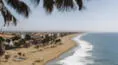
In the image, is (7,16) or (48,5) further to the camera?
(7,16)

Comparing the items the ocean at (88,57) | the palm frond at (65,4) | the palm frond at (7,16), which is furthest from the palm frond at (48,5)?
the ocean at (88,57)

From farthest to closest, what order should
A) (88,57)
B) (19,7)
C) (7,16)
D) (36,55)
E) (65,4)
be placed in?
(88,57) < (36,55) < (7,16) < (19,7) < (65,4)

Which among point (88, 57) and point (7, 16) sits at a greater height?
point (7, 16)

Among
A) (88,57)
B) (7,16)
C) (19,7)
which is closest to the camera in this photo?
(19,7)

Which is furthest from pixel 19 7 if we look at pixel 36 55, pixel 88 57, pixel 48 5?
pixel 88 57

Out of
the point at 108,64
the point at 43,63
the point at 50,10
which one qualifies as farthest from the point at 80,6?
the point at 108,64

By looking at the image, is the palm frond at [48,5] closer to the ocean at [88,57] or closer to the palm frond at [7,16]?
the palm frond at [7,16]

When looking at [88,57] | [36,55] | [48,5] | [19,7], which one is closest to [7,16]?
[19,7]

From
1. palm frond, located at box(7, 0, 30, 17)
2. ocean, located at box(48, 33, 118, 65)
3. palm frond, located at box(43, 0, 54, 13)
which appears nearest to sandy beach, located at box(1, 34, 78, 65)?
ocean, located at box(48, 33, 118, 65)

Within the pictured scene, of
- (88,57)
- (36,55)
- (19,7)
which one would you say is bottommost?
(88,57)

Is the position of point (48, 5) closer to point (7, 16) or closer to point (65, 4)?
point (65, 4)

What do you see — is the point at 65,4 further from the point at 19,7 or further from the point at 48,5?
the point at 19,7
